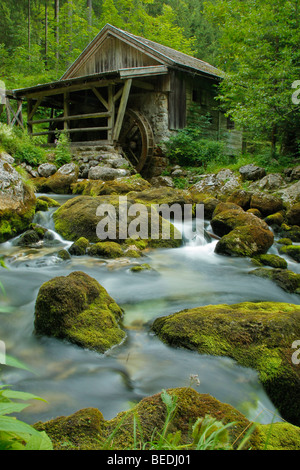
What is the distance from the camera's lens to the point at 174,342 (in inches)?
122

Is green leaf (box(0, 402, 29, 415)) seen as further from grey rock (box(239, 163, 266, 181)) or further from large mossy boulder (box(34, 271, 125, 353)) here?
grey rock (box(239, 163, 266, 181))

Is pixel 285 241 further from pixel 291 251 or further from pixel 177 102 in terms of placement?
pixel 177 102

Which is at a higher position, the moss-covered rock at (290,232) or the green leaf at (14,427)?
the green leaf at (14,427)

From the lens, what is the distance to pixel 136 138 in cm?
1698

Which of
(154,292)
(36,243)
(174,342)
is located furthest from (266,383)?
(36,243)

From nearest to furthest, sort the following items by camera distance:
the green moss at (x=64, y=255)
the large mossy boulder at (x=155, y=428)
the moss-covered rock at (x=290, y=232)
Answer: the large mossy boulder at (x=155, y=428), the green moss at (x=64, y=255), the moss-covered rock at (x=290, y=232)

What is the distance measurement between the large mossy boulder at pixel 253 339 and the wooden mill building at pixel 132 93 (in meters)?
12.4

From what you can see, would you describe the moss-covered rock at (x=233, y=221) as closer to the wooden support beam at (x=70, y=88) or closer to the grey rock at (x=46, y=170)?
the grey rock at (x=46, y=170)

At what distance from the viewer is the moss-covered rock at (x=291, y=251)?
6901 mm

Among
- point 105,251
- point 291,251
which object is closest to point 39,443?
point 105,251

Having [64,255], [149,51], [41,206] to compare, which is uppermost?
[149,51]

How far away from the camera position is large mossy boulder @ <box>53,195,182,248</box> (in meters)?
7.11

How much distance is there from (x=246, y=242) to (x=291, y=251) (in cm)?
107

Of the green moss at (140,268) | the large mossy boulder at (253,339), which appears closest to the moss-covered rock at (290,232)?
the green moss at (140,268)
